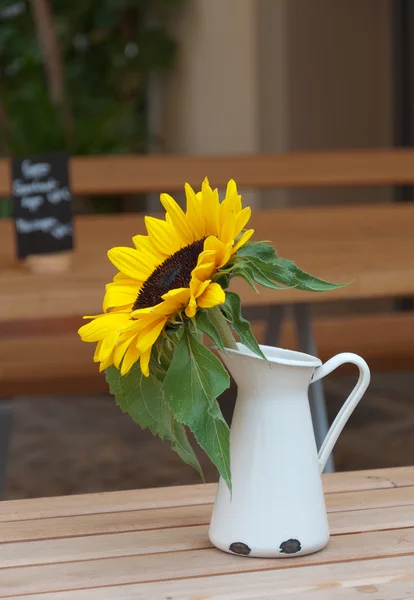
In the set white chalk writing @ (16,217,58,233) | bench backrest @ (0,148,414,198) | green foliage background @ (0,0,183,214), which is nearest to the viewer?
white chalk writing @ (16,217,58,233)

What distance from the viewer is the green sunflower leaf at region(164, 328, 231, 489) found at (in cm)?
78

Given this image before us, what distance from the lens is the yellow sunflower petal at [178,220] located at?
83cm

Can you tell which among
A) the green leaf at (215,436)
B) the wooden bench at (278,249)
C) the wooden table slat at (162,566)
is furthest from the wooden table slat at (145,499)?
the wooden bench at (278,249)

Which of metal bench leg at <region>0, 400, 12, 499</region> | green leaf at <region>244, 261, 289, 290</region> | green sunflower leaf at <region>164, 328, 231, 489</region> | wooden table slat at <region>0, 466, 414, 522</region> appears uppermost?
green leaf at <region>244, 261, 289, 290</region>

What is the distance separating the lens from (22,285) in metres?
1.92

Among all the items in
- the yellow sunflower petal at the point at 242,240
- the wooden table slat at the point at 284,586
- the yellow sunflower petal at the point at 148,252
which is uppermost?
the yellow sunflower petal at the point at 242,240

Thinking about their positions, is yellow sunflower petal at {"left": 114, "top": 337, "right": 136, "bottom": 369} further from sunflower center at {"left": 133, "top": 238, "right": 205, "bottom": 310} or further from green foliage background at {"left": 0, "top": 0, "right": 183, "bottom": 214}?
green foliage background at {"left": 0, "top": 0, "right": 183, "bottom": 214}

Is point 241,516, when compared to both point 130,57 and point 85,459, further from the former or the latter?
point 130,57

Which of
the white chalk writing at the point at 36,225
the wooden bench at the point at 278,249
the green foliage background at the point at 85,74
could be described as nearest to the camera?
the wooden bench at the point at 278,249

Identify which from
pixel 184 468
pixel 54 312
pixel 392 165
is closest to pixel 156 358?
pixel 54 312

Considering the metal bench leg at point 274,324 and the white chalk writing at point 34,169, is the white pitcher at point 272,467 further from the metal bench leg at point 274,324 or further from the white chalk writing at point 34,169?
the metal bench leg at point 274,324

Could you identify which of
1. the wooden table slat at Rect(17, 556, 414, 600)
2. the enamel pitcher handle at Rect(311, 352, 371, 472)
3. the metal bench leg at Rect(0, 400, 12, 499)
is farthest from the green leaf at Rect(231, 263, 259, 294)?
the metal bench leg at Rect(0, 400, 12, 499)

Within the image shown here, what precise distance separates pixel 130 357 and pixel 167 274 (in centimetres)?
7

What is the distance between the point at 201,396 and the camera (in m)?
0.78
